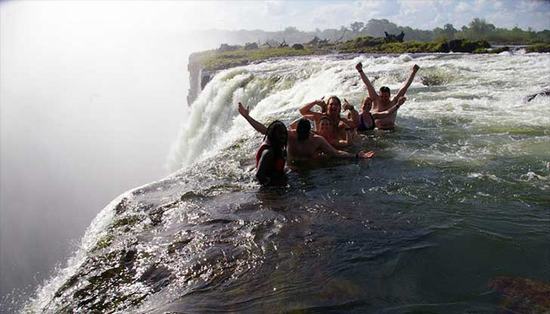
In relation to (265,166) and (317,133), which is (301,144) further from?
(265,166)

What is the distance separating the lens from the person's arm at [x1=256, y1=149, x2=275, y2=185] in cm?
674

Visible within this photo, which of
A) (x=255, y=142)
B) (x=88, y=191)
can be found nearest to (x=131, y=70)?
(x=88, y=191)

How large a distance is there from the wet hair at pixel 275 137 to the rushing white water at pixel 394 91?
10.6 ft

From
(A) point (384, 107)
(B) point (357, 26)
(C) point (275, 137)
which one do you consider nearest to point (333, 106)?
(C) point (275, 137)

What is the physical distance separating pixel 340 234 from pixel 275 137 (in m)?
2.01

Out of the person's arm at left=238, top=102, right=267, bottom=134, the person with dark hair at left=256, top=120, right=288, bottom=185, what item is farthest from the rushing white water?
the person with dark hair at left=256, top=120, right=288, bottom=185

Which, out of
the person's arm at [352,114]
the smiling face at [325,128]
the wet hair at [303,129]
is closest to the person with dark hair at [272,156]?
the wet hair at [303,129]

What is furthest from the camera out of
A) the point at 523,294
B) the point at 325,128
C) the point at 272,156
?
the point at 325,128

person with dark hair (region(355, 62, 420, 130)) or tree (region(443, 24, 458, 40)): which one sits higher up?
tree (region(443, 24, 458, 40))

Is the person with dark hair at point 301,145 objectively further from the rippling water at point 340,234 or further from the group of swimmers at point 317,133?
the rippling water at point 340,234

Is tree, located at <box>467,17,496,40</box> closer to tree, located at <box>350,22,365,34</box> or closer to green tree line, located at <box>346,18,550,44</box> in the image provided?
green tree line, located at <box>346,18,550,44</box>

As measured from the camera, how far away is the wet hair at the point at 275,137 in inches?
257

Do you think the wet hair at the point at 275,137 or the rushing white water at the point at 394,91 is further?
the rushing white water at the point at 394,91

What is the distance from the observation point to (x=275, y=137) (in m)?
6.62
